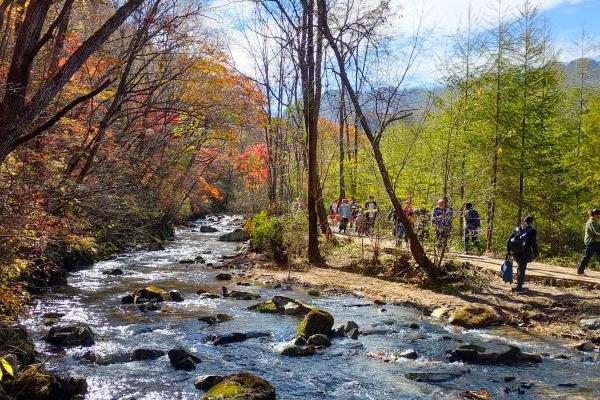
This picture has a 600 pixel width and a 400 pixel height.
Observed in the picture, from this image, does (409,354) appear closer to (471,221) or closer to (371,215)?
(371,215)

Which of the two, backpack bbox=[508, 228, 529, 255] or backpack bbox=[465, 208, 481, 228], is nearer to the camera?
backpack bbox=[508, 228, 529, 255]

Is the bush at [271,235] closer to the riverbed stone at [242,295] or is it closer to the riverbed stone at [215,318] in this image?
the riverbed stone at [242,295]

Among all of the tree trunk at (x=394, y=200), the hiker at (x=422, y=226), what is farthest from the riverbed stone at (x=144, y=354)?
the hiker at (x=422, y=226)

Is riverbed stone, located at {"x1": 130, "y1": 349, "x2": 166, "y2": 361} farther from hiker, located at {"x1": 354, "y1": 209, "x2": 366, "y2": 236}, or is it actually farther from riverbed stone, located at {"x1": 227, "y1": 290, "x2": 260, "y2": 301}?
hiker, located at {"x1": 354, "y1": 209, "x2": 366, "y2": 236}

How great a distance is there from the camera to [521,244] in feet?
39.8

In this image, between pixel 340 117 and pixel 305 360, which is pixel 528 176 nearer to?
pixel 340 117

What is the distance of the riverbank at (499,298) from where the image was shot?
1032 cm

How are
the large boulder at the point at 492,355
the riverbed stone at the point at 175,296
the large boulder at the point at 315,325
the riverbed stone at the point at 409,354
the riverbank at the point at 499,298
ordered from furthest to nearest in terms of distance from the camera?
the riverbed stone at the point at 175,296 < the riverbank at the point at 499,298 < the large boulder at the point at 315,325 < the riverbed stone at the point at 409,354 < the large boulder at the point at 492,355

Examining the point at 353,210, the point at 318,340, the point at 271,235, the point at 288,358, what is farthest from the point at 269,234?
the point at 353,210

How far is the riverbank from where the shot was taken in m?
10.3

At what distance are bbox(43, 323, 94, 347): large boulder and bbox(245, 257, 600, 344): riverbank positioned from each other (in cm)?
667

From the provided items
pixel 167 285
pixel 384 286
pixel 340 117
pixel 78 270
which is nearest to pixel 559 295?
pixel 384 286

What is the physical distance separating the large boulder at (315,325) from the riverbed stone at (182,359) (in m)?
2.22

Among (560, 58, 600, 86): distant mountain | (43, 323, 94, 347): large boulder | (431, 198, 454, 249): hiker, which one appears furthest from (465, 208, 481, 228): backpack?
(560, 58, 600, 86): distant mountain
